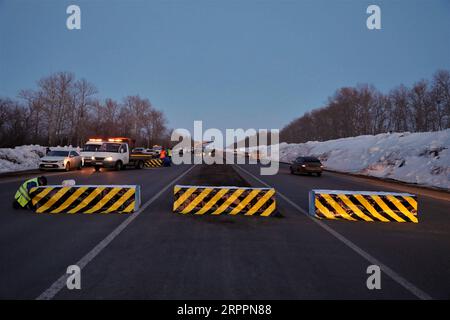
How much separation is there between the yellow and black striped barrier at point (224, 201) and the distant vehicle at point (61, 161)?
57.2 feet

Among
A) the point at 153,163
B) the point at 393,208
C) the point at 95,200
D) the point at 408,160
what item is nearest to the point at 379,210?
the point at 393,208

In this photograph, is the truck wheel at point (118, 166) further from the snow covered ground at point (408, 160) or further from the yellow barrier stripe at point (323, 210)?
the snow covered ground at point (408, 160)

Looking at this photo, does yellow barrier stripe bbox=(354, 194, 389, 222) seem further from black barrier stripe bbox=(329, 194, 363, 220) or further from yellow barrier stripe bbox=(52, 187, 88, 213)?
yellow barrier stripe bbox=(52, 187, 88, 213)

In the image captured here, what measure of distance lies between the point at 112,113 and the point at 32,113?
28667 millimetres

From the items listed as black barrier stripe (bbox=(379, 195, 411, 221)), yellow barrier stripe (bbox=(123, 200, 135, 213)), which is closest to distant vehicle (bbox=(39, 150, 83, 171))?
yellow barrier stripe (bbox=(123, 200, 135, 213))

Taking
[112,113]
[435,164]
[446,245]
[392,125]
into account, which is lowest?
[446,245]

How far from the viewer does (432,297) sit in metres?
3.61

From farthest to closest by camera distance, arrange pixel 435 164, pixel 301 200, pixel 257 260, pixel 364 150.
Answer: pixel 364 150
pixel 435 164
pixel 301 200
pixel 257 260

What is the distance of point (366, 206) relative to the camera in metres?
8.09

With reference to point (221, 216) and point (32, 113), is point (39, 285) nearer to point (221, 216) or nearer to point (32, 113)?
point (221, 216)

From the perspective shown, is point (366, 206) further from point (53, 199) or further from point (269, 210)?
point (53, 199)

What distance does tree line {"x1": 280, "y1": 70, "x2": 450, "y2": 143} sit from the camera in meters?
59.1

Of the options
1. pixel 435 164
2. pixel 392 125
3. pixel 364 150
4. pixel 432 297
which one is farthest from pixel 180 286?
pixel 392 125

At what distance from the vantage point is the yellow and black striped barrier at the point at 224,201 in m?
8.41
